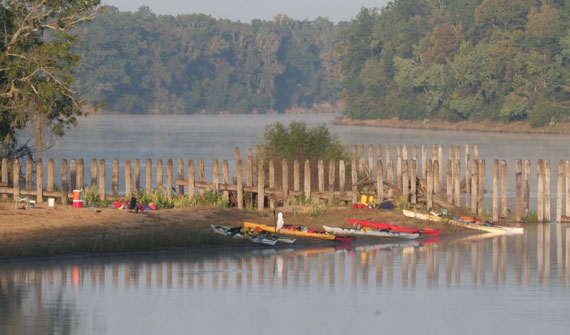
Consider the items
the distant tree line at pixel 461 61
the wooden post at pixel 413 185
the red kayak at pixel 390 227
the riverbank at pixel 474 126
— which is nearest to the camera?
the red kayak at pixel 390 227

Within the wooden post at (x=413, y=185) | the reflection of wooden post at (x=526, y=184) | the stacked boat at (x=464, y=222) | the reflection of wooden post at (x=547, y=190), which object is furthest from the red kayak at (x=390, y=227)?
the reflection of wooden post at (x=547, y=190)

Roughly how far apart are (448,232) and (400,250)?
343 centimetres

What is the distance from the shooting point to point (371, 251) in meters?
32.7

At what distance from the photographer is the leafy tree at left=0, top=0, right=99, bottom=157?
36531 mm

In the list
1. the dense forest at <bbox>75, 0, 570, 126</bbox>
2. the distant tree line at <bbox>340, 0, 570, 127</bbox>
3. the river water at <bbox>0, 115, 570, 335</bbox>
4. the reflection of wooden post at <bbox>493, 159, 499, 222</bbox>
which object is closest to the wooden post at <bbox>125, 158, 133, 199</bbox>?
the river water at <bbox>0, 115, 570, 335</bbox>

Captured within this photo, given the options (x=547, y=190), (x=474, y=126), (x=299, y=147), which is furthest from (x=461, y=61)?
(x=547, y=190)

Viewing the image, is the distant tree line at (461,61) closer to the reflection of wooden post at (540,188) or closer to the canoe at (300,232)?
the reflection of wooden post at (540,188)

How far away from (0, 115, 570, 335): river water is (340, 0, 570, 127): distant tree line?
9090 cm

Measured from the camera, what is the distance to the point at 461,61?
13188 centimetres

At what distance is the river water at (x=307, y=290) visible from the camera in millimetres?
23188

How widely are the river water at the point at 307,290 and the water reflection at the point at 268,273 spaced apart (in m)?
0.02

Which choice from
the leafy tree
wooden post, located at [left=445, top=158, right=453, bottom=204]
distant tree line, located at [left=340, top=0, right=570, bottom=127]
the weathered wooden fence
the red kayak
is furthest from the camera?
distant tree line, located at [left=340, top=0, right=570, bottom=127]

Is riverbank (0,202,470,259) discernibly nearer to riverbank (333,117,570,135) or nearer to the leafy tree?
the leafy tree

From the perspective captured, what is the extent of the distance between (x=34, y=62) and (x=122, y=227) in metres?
6.55
